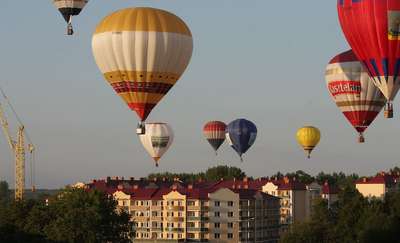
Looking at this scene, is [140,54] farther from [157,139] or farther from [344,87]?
[157,139]

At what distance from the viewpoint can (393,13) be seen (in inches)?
2940

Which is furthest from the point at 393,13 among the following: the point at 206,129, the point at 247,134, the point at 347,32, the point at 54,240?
the point at 206,129

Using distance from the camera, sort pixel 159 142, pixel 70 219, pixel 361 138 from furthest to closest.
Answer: pixel 159 142
pixel 70 219
pixel 361 138

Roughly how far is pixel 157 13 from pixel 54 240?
115 ft

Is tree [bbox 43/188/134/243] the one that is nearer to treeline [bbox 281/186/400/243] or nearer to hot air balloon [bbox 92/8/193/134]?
treeline [bbox 281/186/400/243]

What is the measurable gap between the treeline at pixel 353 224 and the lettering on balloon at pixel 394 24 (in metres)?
39.0

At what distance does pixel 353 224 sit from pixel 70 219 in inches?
1320

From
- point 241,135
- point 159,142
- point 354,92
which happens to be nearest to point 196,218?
point 241,135

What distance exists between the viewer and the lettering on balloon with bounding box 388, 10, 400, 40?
245 feet

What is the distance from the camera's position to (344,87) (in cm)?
9350

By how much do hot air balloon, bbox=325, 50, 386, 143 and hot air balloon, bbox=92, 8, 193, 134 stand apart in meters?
15.6

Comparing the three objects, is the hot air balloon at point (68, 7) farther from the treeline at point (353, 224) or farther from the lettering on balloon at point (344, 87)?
the treeline at point (353, 224)

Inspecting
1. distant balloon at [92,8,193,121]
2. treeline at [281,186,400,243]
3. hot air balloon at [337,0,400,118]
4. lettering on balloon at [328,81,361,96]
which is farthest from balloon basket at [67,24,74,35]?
treeline at [281,186,400,243]

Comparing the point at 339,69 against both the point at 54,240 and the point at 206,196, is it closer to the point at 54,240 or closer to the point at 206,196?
the point at 54,240
